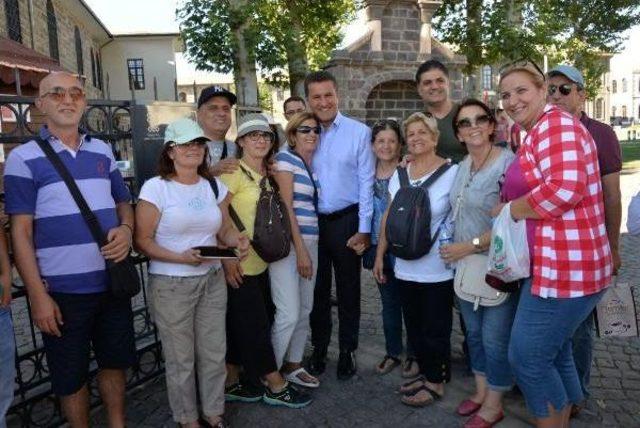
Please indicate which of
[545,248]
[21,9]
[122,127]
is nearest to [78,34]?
[21,9]

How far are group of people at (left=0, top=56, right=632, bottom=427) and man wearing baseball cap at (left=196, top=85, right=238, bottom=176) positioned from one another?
0.5 inches

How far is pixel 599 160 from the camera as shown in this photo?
307cm

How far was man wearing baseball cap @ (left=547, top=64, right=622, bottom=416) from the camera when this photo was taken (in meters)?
3.07

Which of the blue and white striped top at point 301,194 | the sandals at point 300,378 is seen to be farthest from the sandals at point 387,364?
the blue and white striped top at point 301,194

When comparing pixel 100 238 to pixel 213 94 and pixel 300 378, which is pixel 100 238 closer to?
pixel 213 94

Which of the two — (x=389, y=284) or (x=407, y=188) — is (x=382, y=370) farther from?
(x=407, y=188)

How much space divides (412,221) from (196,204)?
132 cm

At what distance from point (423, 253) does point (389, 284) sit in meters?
0.70

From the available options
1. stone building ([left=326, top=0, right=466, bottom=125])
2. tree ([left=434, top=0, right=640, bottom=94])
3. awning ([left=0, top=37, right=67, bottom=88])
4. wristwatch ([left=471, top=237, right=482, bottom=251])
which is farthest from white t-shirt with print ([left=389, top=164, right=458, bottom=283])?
tree ([left=434, top=0, right=640, bottom=94])

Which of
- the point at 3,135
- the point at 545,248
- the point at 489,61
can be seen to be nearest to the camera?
the point at 545,248

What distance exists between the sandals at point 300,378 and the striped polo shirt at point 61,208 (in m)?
1.64

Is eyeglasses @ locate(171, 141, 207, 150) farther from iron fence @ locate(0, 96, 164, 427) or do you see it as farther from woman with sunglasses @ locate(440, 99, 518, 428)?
woman with sunglasses @ locate(440, 99, 518, 428)

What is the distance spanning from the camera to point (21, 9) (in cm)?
1672

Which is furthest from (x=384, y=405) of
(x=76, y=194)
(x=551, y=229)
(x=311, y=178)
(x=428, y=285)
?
(x=76, y=194)
